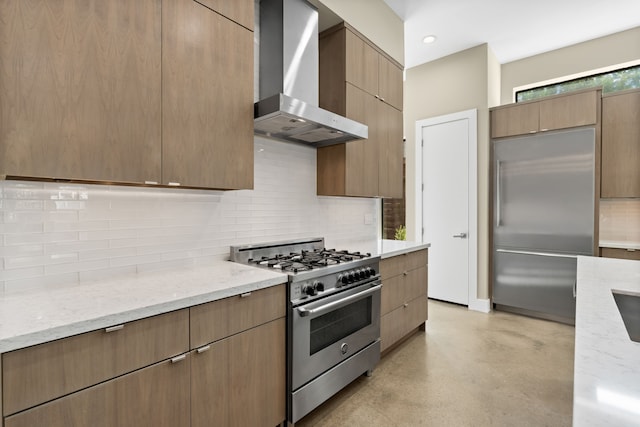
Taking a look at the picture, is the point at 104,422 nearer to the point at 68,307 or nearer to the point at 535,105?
the point at 68,307

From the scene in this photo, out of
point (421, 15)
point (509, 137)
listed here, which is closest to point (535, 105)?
point (509, 137)

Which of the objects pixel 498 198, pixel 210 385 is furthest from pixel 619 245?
pixel 210 385

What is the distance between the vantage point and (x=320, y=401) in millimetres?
1914

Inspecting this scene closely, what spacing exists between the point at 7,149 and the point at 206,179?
2.57ft

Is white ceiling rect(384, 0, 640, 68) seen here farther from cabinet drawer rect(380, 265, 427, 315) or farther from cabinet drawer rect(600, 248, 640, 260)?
cabinet drawer rect(380, 265, 427, 315)

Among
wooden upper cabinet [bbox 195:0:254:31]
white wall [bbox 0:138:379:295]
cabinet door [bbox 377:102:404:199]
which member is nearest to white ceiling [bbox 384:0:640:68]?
cabinet door [bbox 377:102:404:199]

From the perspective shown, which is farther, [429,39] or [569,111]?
[429,39]

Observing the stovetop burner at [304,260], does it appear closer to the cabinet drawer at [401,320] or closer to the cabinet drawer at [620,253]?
the cabinet drawer at [401,320]

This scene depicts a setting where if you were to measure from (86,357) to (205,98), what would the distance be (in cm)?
130

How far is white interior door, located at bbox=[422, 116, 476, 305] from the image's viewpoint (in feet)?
13.4

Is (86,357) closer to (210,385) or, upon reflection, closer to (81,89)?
(210,385)

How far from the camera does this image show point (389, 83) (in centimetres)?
320

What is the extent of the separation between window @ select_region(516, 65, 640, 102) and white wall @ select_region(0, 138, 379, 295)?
3576 mm

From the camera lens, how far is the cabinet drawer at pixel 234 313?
4.51 ft
